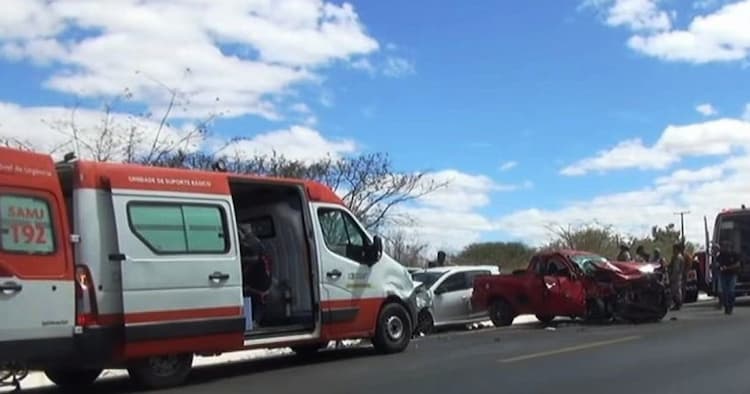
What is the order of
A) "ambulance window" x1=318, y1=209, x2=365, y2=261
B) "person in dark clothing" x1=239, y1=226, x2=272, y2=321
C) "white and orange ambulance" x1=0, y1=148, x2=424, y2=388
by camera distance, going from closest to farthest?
"white and orange ambulance" x1=0, y1=148, x2=424, y2=388, "person in dark clothing" x1=239, y1=226, x2=272, y2=321, "ambulance window" x1=318, y1=209, x2=365, y2=261

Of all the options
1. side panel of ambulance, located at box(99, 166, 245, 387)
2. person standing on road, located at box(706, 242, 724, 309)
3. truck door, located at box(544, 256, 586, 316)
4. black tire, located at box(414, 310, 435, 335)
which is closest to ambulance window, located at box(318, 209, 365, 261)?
side panel of ambulance, located at box(99, 166, 245, 387)

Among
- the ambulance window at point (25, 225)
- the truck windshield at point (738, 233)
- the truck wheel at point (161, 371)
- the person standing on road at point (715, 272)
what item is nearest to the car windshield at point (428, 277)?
the person standing on road at point (715, 272)

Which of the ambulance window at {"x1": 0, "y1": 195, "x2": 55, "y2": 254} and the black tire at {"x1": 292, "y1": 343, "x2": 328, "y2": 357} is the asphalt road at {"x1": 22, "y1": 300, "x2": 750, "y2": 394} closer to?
the black tire at {"x1": 292, "y1": 343, "x2": 328, "y2": 357}

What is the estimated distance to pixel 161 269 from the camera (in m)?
11.2

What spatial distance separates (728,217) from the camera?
86.0ft

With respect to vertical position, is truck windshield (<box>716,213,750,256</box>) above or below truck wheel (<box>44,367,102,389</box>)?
above

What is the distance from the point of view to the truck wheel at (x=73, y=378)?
1179 cm

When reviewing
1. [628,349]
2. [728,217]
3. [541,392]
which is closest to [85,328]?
[541,392]

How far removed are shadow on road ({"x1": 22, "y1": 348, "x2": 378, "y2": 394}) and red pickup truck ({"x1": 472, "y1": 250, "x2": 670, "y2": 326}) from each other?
5.73 metres

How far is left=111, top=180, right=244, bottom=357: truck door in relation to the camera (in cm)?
1088

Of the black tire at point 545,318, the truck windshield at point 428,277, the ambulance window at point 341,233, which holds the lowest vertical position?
the black tire at point 545,318

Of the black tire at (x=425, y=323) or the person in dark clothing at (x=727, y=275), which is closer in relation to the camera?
the black tire at (x=425, y=323)

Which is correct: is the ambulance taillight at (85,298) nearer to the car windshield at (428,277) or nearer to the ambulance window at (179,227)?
the ambulance window at (179,227)

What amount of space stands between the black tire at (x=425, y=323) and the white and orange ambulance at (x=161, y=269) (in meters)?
4.74
